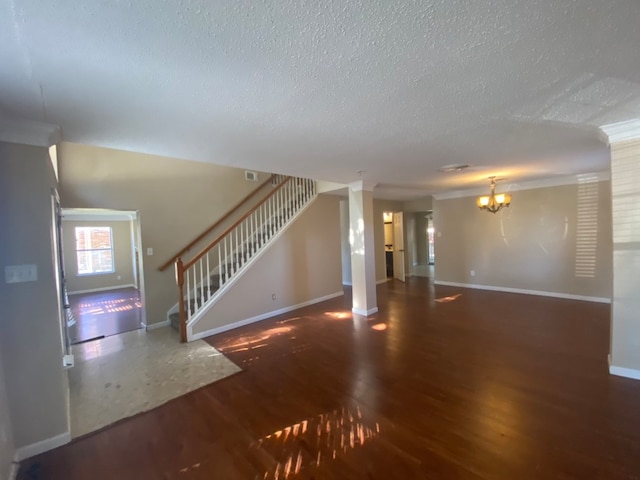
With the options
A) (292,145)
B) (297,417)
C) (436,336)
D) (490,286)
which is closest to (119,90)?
(292,145)

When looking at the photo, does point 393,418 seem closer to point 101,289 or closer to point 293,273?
point 293,273

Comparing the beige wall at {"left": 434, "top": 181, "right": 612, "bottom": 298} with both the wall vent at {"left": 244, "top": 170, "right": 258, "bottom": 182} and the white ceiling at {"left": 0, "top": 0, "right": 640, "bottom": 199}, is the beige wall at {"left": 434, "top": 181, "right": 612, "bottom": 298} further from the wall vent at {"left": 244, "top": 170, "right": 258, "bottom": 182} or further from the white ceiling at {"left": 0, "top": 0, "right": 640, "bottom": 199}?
the wall vent at {"left": 244, "top": 170, "right": 258, "bottom": 182}

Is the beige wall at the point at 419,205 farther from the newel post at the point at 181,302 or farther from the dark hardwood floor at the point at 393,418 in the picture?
the newel post at the point at 181,302

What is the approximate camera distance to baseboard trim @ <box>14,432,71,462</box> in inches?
75.7

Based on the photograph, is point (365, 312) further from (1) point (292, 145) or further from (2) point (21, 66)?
(2) point (21, 66)

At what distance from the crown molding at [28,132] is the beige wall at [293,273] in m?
2.86

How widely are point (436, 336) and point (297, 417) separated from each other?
7.79 feet

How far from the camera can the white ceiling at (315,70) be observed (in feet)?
3.52

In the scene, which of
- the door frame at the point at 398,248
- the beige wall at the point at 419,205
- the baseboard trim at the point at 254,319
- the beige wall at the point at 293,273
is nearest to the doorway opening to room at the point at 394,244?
the door frame at the point at 398,248

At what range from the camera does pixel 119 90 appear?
1.57 metres

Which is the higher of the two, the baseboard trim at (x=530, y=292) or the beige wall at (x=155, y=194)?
the beige wall at (x=155, y=194)

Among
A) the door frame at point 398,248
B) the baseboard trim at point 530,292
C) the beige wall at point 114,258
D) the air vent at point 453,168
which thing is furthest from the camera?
the door frame at point 398,248

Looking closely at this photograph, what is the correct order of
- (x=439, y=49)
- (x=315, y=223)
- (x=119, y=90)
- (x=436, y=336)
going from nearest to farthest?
1. (x=439, y=49)
2. (x=119, y=90)
3. (x=436, y=336)
4. (x=315, y=223)

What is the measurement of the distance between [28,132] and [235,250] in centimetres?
341
